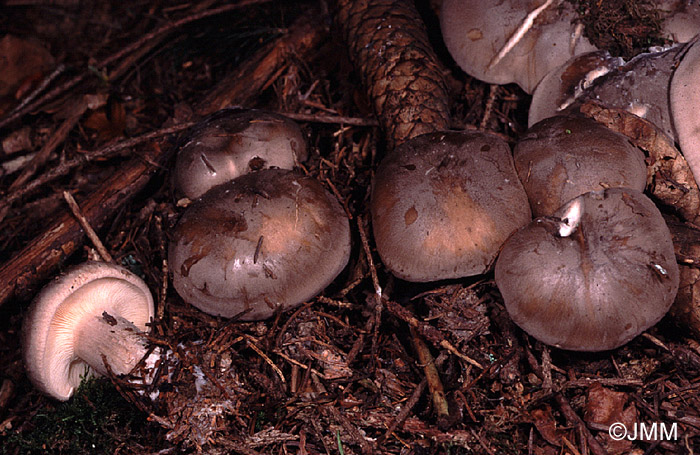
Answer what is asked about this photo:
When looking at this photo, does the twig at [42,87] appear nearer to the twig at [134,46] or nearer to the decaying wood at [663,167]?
A: the twig at [134,46]

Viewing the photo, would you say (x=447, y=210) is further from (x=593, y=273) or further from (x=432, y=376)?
(x=432, y=376)

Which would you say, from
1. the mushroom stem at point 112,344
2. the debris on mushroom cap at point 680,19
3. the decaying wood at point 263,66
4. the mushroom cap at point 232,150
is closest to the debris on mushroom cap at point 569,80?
the debris on mushroom cap at point 680,19

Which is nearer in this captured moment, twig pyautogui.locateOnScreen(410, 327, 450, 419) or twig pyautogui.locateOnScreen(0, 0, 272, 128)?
twig pyautogui.locateOnScreen(410, 327, 450, 419)

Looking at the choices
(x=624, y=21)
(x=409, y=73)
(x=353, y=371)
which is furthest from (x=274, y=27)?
(x=353, y=371)

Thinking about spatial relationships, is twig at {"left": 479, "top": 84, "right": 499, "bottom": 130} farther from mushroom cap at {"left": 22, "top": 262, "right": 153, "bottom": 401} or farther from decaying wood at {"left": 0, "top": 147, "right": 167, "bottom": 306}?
mushroom cap at {"left": 22, "top": 262, "right": 153, "bottom": 401}

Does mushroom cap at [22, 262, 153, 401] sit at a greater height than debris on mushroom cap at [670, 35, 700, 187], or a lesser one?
lesser

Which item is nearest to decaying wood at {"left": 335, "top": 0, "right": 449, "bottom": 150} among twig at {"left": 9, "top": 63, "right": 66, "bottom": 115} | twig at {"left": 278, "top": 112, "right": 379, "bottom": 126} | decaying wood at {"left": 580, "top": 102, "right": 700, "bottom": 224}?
twig at {"left": 278, "top": 112, "right": 379, "bottom": 126}

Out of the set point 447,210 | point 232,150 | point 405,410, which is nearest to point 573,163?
point 447,210
